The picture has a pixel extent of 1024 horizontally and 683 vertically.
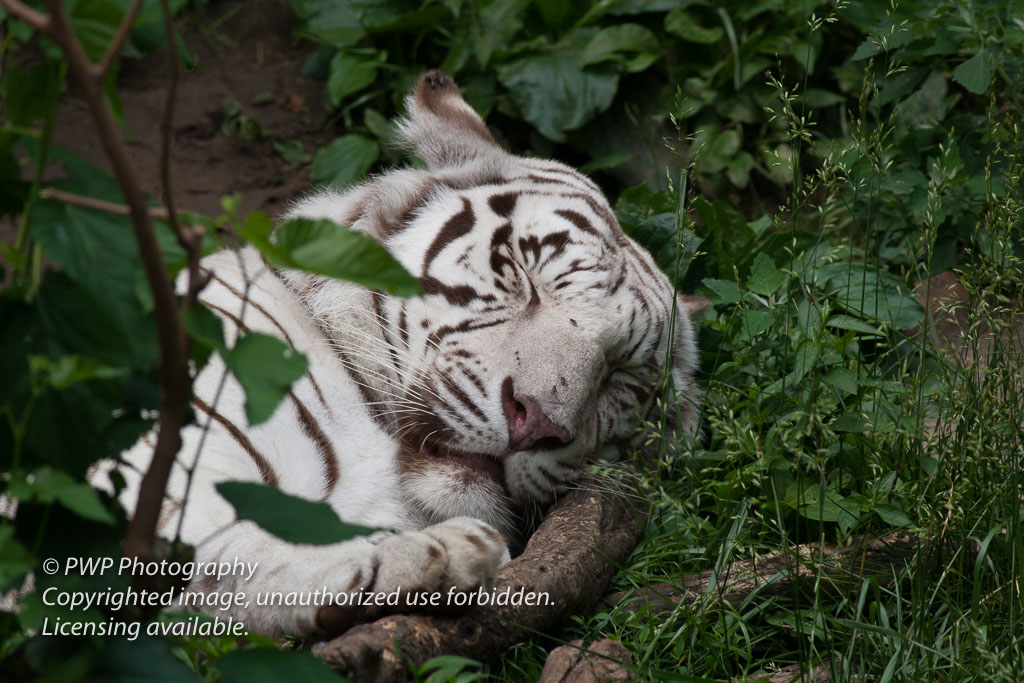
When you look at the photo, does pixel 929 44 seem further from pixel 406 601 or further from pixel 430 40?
pixel 406 601

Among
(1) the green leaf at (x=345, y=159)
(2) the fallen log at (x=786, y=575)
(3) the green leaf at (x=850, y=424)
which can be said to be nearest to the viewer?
(2) the fallen log at (x=786, y=575)

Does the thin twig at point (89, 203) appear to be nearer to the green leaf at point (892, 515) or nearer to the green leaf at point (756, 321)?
the green leaf at point (892, 515)

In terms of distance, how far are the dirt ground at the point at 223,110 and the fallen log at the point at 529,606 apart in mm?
2792

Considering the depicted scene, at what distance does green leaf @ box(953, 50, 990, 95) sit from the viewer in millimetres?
2811

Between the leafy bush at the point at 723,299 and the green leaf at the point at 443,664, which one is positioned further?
the green leaf at the point at 443,664

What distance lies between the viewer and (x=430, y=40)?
4727 mm

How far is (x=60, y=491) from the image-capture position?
1.02 meters

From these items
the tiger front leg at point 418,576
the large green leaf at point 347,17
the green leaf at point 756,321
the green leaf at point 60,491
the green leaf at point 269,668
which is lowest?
the green leaf at point 756,321

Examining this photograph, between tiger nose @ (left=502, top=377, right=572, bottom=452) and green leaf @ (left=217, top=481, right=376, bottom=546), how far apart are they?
1033 millimetres

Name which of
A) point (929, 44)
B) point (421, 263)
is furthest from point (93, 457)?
point (929, 44)

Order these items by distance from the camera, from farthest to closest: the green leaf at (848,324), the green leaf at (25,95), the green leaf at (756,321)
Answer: the green leaf at (756,321), the green leaf at (848,324), the green leaf at (25,95)

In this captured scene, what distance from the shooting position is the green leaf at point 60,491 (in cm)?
101

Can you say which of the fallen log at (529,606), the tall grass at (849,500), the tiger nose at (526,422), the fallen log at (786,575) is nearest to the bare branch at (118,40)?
the fallen log at (529,606)

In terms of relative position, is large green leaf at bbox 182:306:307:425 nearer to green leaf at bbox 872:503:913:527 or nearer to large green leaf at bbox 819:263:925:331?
green leaf at bbox 872:503:913:527
